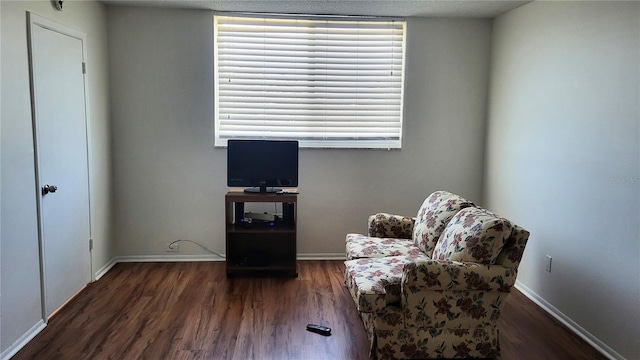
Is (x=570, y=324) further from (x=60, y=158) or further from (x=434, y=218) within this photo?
(x=60, y=158)

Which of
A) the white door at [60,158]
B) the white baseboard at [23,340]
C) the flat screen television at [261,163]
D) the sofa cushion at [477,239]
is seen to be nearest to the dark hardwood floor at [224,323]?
the white baseboard at [23,340]

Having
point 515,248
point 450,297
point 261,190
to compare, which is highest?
point 261,190

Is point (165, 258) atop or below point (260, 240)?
below

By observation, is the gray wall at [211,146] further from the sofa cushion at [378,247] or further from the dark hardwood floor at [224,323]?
the sofa cushion at [378,247]

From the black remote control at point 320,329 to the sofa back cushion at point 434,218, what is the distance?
0.90 m

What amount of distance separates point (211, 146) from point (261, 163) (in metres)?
0.64

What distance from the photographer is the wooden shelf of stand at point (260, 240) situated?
3.65 meters

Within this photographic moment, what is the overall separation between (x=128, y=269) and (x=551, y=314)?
3.60 metres

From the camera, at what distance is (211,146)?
4078mm

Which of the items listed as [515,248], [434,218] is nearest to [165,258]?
[434,218]

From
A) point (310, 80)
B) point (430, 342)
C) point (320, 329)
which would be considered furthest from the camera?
point (310, 80)

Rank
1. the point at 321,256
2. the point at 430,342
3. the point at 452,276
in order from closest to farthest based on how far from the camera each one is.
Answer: the point at 452,276, the point at 430,342, the point at 321,256

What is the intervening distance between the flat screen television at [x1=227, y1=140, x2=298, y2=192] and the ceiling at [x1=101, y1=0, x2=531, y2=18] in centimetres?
121

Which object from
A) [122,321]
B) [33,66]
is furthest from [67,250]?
[33,66]
